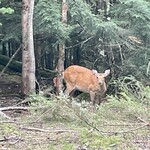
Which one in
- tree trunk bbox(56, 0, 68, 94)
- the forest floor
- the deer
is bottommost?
the deer

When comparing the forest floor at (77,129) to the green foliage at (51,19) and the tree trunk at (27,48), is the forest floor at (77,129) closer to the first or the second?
the tree trunk at (27,48)

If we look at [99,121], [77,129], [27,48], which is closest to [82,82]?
[27,48]

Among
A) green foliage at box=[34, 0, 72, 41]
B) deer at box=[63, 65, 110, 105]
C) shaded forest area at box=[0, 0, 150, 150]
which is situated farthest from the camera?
deer at box=[63, 65, 110, 105]

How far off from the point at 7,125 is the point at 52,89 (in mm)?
5428

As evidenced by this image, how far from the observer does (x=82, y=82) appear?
13.5 m

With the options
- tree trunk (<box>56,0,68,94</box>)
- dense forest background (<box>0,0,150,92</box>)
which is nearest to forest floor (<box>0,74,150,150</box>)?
tree trunk (<box>56,0,68,94</box>)

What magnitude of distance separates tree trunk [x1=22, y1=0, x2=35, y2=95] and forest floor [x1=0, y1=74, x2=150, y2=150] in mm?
→ 2005

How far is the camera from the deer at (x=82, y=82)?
1304 cm

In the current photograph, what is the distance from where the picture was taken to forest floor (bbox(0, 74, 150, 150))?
265 inches

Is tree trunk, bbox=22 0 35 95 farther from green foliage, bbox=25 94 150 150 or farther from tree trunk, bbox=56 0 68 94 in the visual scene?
green foliage, bbox=25 94 150 150

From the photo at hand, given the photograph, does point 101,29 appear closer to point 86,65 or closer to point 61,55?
point 61,55

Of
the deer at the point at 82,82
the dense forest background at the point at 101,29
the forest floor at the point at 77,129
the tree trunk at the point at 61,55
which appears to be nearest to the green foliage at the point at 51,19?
the dense forest background at the point at 101,29

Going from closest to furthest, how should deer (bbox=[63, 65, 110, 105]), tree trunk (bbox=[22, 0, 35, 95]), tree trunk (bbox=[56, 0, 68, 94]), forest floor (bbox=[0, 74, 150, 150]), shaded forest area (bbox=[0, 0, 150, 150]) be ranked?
forest floor (bbox=[0, 74, 150, 150]), shaded forest area (bbox=[0, 0, 150, 150]), tree trunk (bbox=[22, 0, 35, 95]), tree trunk (bbox=[56, 0, 68, 94]), deer (bbox=[63, 65, 110, 105])

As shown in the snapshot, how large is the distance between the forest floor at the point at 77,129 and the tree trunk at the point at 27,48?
2.01 m
